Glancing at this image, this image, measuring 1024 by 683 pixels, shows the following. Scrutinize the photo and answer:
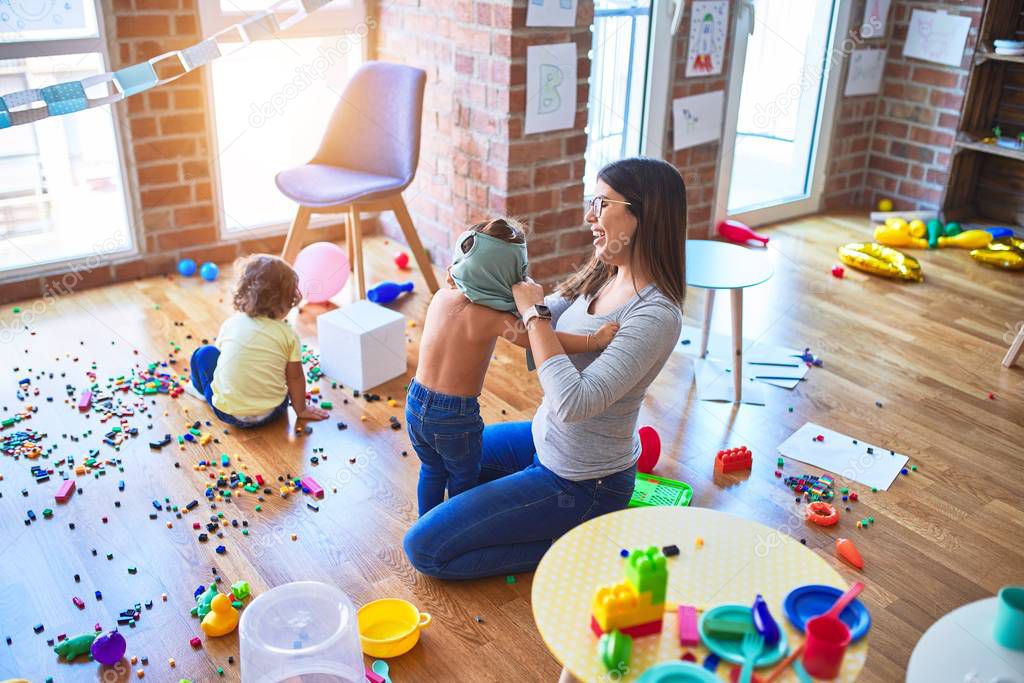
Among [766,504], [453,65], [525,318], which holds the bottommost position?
[766,504]

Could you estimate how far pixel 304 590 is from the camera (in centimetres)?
185

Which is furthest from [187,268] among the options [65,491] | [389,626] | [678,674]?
[678,674]

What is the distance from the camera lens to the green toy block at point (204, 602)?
205 cm

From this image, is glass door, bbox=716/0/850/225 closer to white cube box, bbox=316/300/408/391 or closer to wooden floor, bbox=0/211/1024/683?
wooden floor, bbox=0/211/1024/683

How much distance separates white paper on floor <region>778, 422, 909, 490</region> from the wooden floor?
5 centimetres

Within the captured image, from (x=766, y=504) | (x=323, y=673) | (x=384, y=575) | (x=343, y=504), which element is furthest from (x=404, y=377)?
(x=323, y=673)

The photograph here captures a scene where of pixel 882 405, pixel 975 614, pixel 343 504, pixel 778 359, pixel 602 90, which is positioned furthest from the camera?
pixel 602 90

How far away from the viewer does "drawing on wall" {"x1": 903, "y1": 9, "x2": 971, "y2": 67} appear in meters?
4.49

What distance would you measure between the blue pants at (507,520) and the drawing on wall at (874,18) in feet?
11.5

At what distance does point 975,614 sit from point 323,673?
1.13 m

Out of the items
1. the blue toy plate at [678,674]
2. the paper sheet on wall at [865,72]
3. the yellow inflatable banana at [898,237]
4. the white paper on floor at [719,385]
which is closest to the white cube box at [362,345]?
the white paper on floor at [719,385]

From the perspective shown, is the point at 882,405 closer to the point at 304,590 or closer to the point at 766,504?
the point at 766,504

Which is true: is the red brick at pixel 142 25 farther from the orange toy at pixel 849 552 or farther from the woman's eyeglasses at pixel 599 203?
the orange toy at pixel 849 552

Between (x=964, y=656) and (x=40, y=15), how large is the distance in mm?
3483
